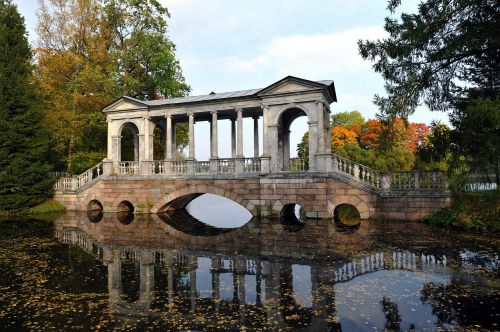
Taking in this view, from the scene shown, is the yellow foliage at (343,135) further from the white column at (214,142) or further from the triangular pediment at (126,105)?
the triangular pediment at (126,105)

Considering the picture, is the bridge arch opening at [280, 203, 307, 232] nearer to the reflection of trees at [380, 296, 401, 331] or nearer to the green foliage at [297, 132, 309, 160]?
the reflection of trees at [380, 296, 401, 331]

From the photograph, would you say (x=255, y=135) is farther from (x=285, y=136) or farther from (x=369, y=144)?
(x=369, y=144)

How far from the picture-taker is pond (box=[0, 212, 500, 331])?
238 inches

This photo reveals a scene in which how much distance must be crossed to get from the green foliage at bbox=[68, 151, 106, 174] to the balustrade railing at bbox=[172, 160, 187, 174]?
864cm

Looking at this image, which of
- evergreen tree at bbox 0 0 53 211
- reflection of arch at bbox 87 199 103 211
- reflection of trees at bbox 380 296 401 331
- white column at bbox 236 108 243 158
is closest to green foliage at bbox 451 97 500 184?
reflection of trees at bbox 380 296 401 331

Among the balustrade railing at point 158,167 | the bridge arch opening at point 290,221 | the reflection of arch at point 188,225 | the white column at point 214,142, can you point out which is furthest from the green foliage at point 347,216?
the balustrade railing at point 158,167

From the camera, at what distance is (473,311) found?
6.14 m

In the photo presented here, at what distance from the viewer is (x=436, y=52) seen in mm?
11586

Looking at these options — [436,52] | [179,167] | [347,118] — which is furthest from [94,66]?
[347,118]

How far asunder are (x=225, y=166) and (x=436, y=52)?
37.9 ft

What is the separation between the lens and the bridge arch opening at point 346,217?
657 inches

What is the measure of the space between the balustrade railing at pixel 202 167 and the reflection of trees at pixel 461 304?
45.9 ft

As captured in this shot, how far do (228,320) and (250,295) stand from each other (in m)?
1.36

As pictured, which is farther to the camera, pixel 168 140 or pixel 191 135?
pixel 168 140
